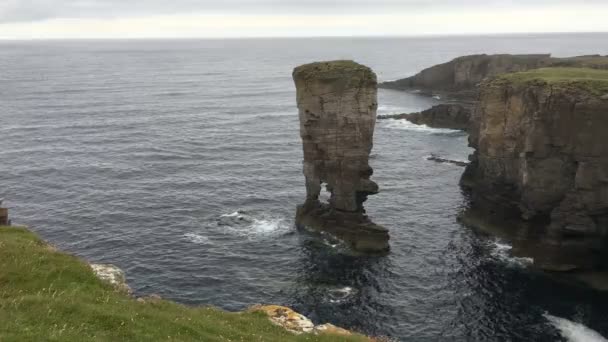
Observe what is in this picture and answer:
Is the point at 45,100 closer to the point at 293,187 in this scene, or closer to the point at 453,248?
the point at 293,187

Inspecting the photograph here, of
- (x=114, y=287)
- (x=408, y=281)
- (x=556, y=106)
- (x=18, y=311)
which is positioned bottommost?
(x=408, y=281)

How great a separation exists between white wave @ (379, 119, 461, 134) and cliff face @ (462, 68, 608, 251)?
2021 inches

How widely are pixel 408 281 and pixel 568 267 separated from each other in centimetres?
1502

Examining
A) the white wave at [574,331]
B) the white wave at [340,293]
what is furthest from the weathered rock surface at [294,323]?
the white wave at [574,331]

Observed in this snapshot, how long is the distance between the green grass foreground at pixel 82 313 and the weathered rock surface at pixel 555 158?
1296 inches

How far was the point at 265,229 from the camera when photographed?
204 ft

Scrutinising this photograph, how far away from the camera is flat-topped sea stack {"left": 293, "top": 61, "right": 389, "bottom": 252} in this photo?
5806 cm

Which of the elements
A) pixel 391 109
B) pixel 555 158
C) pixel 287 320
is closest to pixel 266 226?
pixel 555 158

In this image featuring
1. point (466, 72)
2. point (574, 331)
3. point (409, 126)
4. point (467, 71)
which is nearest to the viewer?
point (574, 331)

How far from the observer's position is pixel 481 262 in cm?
5434

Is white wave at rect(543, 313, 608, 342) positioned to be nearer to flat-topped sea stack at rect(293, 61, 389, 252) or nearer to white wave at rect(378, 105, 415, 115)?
flat-topped sea stack at rect(293, 61, 389, 252)

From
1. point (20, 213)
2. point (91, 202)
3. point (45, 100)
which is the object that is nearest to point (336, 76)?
point (91, 202)

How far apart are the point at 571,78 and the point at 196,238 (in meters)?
42.6

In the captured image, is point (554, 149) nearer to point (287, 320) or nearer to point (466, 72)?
point (287, 320)
